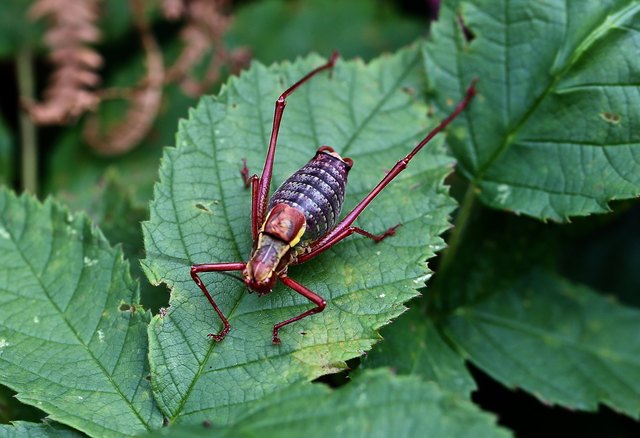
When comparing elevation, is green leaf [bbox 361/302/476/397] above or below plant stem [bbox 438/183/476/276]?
below

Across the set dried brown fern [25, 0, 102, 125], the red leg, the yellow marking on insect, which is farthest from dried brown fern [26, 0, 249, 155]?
the yellow marking on insect

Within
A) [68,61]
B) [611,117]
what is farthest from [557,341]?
[68,61]

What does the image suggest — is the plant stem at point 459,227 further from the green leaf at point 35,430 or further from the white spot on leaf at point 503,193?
the green leaf at point 35,430

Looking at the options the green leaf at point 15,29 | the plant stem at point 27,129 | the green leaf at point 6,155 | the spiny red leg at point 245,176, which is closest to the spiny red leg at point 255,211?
the spiny red leg at point 245,176

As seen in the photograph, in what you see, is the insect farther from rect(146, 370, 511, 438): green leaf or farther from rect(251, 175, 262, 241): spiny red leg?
rect(146, 370, 511, 438): green leaf

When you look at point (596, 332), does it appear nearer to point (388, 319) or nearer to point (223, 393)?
point (388, 319)

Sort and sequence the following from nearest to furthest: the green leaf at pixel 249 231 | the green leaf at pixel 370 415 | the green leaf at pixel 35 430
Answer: the green leaf at pixel 370 415 → the green leaf at pixel 35 430 → the green leaf at pixel 249 231

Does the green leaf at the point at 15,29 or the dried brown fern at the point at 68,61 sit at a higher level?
the green leaf at the point at 15,29

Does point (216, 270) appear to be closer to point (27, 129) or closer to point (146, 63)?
point (146, 63)

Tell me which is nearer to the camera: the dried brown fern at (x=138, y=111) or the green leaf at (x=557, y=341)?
the green leaf at (x=557, y=341)
